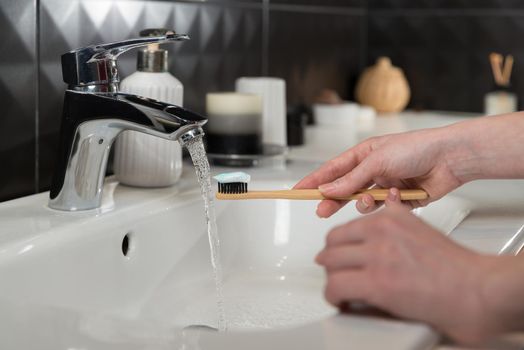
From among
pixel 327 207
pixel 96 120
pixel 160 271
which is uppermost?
pixel 96 120

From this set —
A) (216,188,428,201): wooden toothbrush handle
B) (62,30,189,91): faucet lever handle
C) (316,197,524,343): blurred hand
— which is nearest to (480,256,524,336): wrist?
(316,197,524,343): blurred hand

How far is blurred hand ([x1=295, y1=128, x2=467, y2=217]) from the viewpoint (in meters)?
0.99

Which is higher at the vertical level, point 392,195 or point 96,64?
point 96,64

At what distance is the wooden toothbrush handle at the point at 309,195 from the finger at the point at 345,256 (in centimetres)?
27

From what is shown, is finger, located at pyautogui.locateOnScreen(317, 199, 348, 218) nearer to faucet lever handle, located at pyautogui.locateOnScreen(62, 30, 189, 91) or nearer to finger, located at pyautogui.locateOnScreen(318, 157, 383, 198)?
finger, located at pyautogui.locateOnScreen(318, 157, 383, 198)

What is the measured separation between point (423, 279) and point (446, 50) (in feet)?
5.55

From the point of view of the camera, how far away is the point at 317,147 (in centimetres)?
168

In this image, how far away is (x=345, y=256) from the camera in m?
0.66

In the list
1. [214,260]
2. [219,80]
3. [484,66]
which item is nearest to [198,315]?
[214,260]

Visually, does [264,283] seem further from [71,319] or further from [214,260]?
[71,319]

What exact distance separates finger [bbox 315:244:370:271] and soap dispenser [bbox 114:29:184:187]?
1.66 ft

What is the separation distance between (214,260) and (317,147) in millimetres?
715

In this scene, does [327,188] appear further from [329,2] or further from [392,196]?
[329,2]

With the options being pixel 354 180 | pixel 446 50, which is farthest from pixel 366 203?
pixel 446 50
